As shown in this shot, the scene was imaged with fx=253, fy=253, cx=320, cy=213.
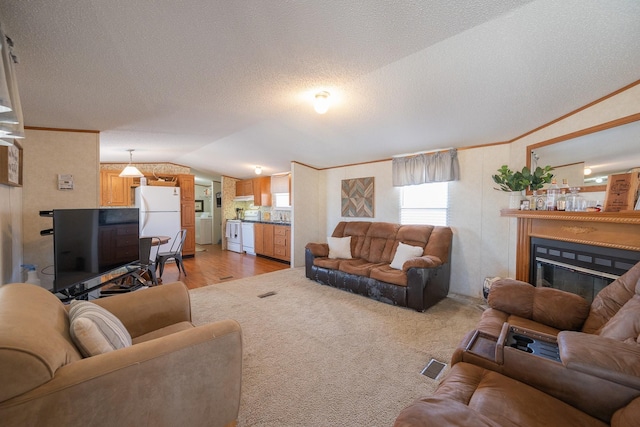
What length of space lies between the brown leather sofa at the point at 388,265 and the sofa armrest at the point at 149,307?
221 centimetres

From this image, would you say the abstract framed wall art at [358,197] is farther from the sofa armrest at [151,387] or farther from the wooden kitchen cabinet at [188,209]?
the wooden kitchen cabinet at [188,209]

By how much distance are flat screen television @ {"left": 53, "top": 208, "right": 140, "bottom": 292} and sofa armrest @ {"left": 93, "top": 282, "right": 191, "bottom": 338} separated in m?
0.57

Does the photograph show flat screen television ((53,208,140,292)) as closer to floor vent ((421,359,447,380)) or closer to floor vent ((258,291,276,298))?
floor vent ((258,291,276,298))

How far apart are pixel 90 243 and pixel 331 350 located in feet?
7.34

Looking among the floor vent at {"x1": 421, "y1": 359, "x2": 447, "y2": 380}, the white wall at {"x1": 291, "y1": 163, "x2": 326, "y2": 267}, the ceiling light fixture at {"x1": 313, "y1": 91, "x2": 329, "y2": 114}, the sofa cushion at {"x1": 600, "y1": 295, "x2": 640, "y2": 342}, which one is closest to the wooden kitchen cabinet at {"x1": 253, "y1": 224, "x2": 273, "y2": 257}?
the white wall at {"x1": 291, "y1": 163, "x2": 326, "y2": 267}

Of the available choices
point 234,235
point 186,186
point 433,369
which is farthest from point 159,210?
point 433,369

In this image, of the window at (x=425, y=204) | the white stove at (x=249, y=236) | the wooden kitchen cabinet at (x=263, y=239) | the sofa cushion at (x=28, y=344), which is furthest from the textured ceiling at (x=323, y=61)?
the white stove at (x=249, y=236)

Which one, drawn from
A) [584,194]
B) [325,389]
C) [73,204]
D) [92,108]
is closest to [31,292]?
[325,389]

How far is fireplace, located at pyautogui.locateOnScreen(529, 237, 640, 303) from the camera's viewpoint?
1.88m

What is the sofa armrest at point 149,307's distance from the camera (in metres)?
1.64

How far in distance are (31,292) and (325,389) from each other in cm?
171

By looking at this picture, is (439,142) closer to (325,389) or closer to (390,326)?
(390,326)

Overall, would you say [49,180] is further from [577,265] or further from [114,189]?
[577,265]

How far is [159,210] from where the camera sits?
18.3 ft
